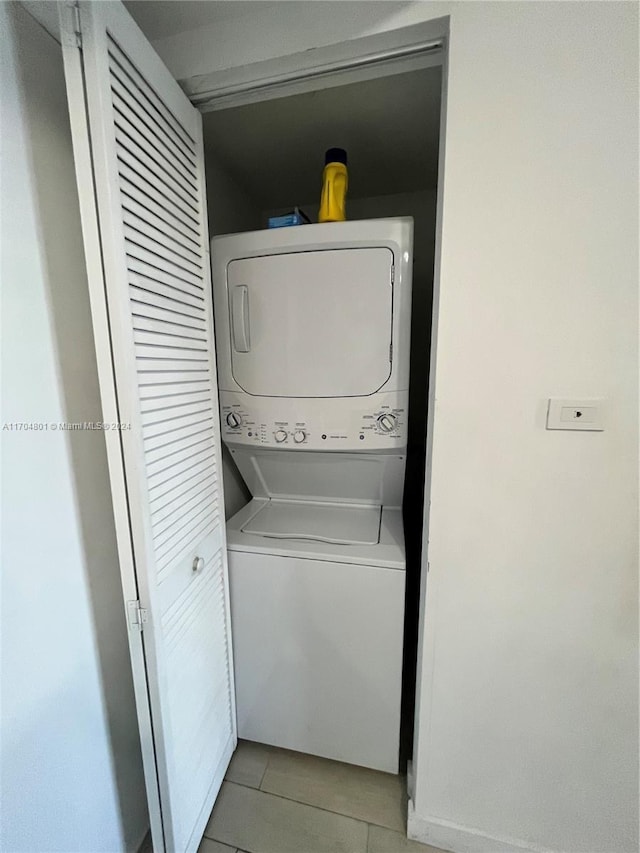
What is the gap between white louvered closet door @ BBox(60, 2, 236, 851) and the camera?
2.51 ft

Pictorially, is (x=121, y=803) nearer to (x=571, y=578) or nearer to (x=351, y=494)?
(x=351, y=494)

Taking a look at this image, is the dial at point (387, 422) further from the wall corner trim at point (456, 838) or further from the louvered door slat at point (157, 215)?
the wall corner trim at point (456, 838)

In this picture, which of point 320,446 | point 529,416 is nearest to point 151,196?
point 320,446

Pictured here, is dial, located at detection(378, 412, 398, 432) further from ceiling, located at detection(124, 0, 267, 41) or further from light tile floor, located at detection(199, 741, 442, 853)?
light tile floor, located at detection(199, 741, 442, 853)

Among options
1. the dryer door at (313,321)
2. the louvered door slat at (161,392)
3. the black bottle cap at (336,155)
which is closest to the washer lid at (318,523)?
the dryer door at (313,321)

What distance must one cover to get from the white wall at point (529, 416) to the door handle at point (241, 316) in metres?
0.63

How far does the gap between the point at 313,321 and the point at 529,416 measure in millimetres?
793

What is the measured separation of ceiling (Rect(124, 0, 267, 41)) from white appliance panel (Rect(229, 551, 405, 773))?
171 centimetres

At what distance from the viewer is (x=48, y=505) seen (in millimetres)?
869

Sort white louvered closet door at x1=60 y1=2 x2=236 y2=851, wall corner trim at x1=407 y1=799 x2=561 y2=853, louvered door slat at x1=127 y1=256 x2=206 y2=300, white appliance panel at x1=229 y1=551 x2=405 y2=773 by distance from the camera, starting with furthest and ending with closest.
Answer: white appliance panel at x1=229 y1=551 x2=405 y2=773
wall corner trim at x1=407 y1=799 x2=561 y2=853
louvered door slat at x1=127 y1=256 x2=206 y2=300
white louvered closet door at x1=60 y1=2 x2=236 y2=851

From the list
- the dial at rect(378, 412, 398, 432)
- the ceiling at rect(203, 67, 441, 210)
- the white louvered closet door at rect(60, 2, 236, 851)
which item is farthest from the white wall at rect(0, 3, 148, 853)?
the dial at rect(378, 412, 398, 432)

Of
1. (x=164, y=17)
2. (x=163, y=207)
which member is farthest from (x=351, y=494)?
(x=164, y=17)

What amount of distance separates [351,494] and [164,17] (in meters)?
1.72

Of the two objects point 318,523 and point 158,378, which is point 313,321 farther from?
point 318,523
